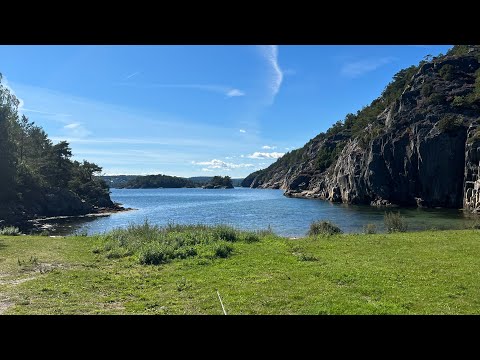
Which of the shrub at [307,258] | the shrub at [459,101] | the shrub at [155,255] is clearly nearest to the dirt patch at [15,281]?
the shrub at [155,255]

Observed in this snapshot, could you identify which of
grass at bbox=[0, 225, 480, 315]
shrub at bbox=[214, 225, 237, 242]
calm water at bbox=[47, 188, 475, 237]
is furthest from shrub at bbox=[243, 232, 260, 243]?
calm water at bbox=[47, 188, 475, 237]

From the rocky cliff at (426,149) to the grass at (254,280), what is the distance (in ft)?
174

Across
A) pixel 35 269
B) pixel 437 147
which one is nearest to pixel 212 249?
pixel 35 269

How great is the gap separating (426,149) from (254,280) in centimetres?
6967

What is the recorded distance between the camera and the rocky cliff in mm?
66688

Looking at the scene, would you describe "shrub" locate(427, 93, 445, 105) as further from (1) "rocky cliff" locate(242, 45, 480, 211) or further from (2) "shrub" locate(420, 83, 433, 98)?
(2) "shrub" locate(420, 83, 433, 98)

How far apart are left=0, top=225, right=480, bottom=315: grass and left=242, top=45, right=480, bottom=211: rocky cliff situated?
53.1 metres

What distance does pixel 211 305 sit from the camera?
823 cm

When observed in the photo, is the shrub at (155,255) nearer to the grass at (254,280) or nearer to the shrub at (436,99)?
the grass at (254,280)
